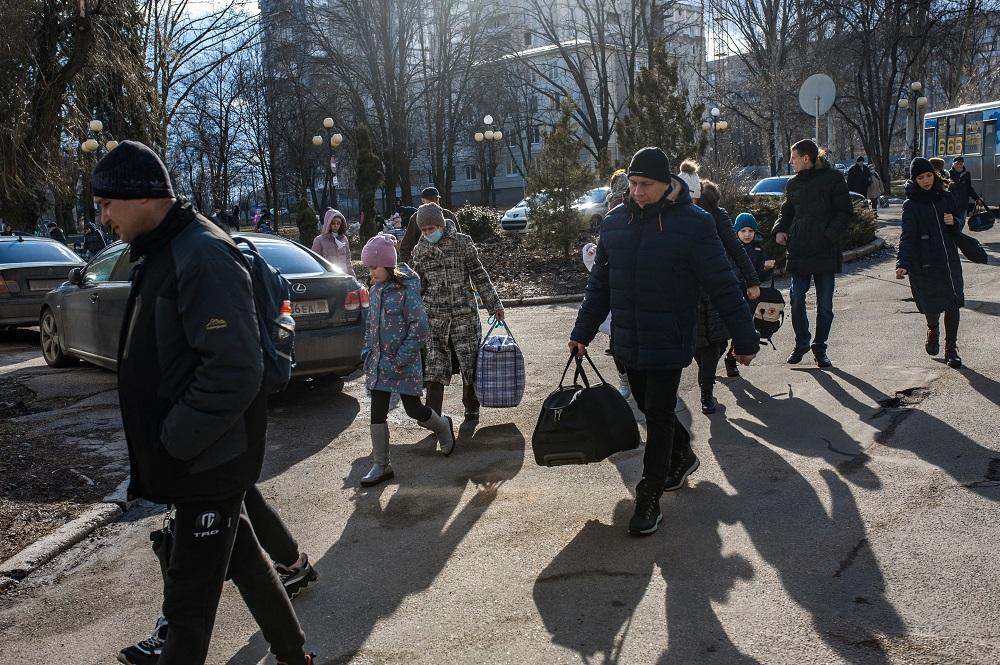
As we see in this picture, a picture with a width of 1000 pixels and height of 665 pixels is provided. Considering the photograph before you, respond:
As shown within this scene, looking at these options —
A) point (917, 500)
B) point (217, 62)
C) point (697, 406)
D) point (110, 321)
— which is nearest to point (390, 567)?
point (917, 500)

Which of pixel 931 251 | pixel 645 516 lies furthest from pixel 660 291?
pixel 931 251

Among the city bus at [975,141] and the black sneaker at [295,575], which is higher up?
the city bus at [975,141]

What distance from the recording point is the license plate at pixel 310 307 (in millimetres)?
8266

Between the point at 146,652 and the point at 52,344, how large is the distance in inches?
352

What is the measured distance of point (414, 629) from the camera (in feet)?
12.4

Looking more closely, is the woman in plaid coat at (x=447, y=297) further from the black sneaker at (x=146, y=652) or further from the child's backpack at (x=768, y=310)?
the black sneaker at (x=146, y=652)

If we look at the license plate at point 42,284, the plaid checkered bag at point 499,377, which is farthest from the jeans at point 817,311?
the license plate at point 42,284

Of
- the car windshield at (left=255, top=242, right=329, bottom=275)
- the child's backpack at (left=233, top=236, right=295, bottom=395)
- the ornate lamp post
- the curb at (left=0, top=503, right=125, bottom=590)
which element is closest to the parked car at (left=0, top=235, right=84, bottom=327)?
the car windshield at (left=255, top=242, right=329, bottom=275)

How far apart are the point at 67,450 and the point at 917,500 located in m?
5.84

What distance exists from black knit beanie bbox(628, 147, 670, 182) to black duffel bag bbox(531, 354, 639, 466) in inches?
39.8

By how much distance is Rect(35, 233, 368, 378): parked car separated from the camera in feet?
27.3

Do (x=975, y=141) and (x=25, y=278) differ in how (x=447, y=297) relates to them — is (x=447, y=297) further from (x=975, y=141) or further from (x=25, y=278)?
(x=975, y=141)

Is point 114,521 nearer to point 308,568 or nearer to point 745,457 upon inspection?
point 308,568

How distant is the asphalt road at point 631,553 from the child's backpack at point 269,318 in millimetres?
1254
